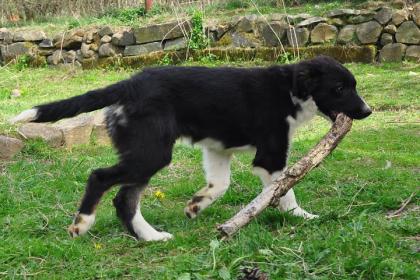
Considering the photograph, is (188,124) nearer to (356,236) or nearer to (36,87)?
(356,236)

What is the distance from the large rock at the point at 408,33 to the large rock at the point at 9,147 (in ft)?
24.9

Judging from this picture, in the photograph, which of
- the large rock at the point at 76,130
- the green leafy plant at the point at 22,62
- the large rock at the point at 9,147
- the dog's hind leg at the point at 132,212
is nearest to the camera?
the dog's hind leg at the point at 132,212

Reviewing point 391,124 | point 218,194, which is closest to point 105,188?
point 218,194

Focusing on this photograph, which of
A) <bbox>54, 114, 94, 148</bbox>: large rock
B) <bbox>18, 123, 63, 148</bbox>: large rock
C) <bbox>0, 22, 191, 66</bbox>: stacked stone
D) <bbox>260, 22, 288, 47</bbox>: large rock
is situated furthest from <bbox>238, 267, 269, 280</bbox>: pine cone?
<bbox>0, 22, 191, 66</bbox>: stacked stone

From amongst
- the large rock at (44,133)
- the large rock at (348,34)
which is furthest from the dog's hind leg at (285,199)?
the large rock at (348,34)

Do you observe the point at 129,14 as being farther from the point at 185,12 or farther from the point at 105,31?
the point at 185,12

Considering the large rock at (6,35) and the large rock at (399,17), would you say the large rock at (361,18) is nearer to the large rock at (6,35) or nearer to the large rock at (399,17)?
the large rock at (399,17)

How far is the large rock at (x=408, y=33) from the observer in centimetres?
1205

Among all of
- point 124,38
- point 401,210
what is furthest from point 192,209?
point 124,38

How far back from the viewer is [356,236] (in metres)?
3.85

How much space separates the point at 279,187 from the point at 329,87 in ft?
3.93

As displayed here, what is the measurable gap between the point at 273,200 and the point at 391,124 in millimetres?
4704

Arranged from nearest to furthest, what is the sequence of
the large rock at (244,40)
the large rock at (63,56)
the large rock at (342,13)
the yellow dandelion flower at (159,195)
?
the yellow dandelion flower at (159,195)
the large rock at (342,13)
the large rock at (244,40)
the large rock at (63,56)

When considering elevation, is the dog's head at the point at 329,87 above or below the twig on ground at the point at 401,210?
above
